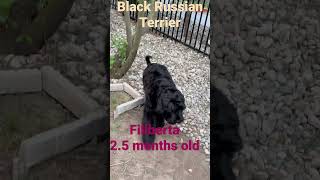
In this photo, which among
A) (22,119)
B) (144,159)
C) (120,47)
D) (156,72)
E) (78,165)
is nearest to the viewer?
(156,72)

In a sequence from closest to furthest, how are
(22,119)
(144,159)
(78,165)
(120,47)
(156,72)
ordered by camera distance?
(156,72), (144,159), (120,47), (78,165), (22,119)

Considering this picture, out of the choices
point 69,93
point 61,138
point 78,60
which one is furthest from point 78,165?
point 78,60

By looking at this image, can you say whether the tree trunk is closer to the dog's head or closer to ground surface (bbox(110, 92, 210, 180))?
ground surface (bbox(110, 92, 210, 180))

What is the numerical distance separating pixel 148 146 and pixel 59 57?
4.34 ft

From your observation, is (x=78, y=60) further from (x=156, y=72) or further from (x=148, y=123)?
(x=148, y=123)

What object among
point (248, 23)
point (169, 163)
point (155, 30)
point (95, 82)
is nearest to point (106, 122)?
point (95, 82)

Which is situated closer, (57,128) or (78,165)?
(57,128)

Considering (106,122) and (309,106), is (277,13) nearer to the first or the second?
(309,106)

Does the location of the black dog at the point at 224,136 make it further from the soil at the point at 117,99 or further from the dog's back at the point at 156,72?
the soil at the point at 117,99

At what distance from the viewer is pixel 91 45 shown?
4754 millimetres

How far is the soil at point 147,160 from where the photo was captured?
4465mm

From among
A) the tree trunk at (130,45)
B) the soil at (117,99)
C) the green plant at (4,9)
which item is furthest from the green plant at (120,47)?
the green plant at (4,9)

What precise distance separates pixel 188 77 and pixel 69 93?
1378mm

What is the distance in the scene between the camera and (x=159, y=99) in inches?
177
